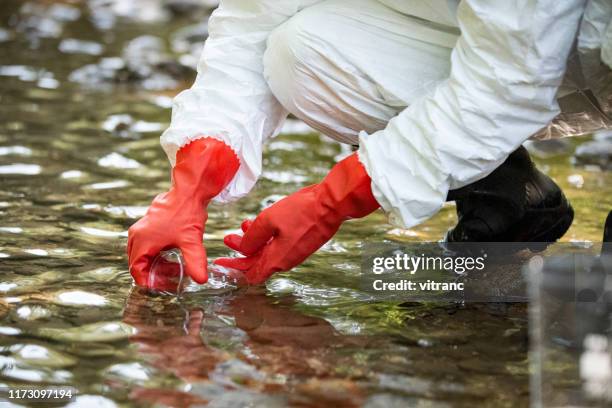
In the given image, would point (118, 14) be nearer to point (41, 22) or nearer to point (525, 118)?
point (41, 22)

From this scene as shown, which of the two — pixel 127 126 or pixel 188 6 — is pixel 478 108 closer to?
pixel 127 126

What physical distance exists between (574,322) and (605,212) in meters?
1.38

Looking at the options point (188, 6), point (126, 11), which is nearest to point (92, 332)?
point (126, 11)

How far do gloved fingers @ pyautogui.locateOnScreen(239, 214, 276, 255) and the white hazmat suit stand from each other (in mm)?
166

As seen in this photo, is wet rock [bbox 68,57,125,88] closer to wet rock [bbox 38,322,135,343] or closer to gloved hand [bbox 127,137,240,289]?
gloved hand [bbox 127,137,240,289]

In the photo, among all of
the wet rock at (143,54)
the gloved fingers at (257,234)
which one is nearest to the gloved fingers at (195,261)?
the gloved fingers at (257,234)

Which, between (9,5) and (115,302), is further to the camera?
(9,5)

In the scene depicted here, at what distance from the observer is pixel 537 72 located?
83.7 inches

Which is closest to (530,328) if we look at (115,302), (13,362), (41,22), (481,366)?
(481,366)

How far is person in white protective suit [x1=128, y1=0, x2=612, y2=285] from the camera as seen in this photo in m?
2.14

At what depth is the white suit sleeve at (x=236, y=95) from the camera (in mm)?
2443

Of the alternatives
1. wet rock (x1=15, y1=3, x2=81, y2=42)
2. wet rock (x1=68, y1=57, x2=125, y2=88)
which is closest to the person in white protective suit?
wet rock (x1=68, y1=57, x2=125, y2=88)

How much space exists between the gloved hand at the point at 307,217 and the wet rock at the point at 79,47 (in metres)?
4.00

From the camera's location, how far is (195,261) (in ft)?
7.59
